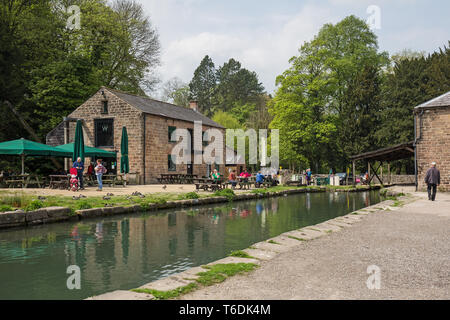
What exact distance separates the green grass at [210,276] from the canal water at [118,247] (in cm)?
110

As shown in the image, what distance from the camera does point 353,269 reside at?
4551 mm

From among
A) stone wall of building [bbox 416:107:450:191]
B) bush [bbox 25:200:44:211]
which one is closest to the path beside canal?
bush [bbox 25:200:44:211]

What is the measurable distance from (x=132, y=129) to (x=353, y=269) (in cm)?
2191

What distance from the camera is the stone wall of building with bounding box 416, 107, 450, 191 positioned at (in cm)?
1902

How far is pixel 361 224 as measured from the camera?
8484 mm

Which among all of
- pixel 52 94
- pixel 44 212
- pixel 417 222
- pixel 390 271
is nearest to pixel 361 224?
pixel 417 222

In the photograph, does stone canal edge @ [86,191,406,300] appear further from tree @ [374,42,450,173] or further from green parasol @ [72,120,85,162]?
tree @ [374,42,450,173]

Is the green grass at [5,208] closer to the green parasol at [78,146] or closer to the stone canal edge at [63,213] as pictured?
the stone canal edge at [63,213]

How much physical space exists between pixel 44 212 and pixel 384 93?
3584 centimetres

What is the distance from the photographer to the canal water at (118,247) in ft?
16.7

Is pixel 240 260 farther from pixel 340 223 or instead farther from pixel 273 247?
pixel 340 223

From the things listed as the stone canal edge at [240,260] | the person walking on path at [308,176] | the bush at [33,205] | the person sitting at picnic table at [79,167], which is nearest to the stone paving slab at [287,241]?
the stone canal edge at [240,260]

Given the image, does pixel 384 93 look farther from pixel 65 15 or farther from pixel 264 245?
pixel 264 245

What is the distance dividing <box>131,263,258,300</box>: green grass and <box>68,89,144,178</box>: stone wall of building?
798 inches
